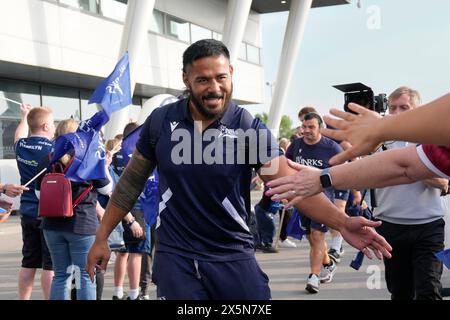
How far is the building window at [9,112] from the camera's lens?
18.3 metres

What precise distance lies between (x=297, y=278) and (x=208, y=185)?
485cm

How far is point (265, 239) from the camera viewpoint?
10.0m

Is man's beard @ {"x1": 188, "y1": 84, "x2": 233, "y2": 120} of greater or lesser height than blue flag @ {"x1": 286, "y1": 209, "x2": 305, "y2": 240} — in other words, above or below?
above

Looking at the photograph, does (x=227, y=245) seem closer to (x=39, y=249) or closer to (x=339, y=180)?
(x=339, y=180)

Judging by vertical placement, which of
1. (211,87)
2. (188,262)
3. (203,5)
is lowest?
(188,262)

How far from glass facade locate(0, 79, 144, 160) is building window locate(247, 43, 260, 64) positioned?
11.6 metres

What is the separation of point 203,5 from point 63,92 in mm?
9395

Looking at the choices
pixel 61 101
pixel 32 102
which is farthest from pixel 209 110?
pixel 61 101

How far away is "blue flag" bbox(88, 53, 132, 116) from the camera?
22.1ft

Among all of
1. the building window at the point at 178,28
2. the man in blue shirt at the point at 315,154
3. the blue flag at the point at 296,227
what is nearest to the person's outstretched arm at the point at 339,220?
the man in blue shirt at the point at 315,154

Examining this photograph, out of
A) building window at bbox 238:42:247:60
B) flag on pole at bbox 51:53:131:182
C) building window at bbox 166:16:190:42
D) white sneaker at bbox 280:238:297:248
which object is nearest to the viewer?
flag on pole at bbox 51:53:131:182

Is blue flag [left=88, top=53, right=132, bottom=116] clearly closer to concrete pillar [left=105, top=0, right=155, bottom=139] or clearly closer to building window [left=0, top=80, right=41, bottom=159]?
concrete pillar [left=105, top=0, right=155, bottom=139]

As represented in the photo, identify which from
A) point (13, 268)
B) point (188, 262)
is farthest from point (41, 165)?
point (13, 268)

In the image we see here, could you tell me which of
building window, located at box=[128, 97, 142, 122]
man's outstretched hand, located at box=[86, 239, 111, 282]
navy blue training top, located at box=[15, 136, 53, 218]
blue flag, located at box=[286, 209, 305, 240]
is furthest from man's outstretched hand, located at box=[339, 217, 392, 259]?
building window, located at box=[128, 97, 142, 122]
